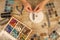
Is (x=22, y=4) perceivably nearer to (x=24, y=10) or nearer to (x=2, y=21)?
(x=24, y=10)

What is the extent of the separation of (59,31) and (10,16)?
0.48 m

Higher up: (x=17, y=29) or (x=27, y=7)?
(x=27, y=7)

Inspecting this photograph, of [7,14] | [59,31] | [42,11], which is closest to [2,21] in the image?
[7,14]

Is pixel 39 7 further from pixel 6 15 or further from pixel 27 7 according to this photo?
pixel 6 15

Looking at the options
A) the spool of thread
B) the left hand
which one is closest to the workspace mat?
the spool of thread

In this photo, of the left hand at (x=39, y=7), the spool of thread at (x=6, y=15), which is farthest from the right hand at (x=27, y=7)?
the spool of thread at (x=6, y=15)

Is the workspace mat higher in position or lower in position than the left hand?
lower

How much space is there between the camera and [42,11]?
1236 millimetres

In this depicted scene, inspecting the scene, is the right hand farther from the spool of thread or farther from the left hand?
the spool of thread

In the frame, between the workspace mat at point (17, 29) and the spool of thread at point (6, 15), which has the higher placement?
the spool of thread at point (6, 15)

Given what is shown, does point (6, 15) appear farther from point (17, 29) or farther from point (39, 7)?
point (39, 7)

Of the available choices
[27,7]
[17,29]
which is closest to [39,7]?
[27,7]

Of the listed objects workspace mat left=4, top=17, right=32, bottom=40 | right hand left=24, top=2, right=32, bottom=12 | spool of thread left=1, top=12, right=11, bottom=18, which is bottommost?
workspace mat left=4, top=17, right=32, bottom=40

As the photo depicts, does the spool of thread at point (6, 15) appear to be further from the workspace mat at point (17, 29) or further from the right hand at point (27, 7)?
the right hand at point (27, 7)
